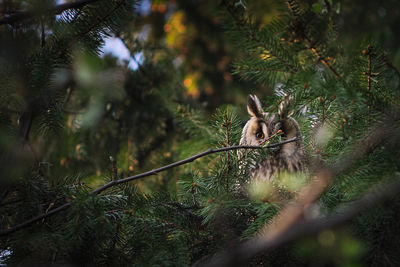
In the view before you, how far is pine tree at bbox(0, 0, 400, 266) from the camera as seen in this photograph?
3.04ft

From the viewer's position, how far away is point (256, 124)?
6.22 ft

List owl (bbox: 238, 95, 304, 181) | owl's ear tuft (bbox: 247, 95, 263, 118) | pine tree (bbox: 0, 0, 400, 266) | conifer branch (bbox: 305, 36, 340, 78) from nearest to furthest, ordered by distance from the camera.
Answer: pine tree (bbox: 0, 0, 400, 266), conifer branch (bbox: 305, 36, 340, 78), owl (bbox: 238, 95, 304, 181), owl's ear tuft (bbox: 247, 95, 263, 118)

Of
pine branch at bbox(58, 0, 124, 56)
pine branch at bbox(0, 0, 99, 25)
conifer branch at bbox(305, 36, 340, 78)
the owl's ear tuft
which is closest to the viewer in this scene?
pine branch at bbox(0, 0, 99, 25)

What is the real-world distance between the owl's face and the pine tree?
0.24 metres

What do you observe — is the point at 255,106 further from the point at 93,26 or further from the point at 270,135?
the point at 93,26

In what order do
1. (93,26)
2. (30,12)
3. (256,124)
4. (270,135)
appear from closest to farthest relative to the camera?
(30,12) < (93,26) < (270,135) < (256,124)

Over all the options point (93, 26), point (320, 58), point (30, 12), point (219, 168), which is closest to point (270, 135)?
point (320, 58)

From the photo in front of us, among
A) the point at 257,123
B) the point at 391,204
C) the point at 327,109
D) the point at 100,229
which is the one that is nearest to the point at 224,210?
the point at 100,229

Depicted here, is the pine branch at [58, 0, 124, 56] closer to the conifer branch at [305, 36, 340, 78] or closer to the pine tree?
the pine tree

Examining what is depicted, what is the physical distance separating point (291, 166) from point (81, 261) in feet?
3.85

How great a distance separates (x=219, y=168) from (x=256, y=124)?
736 millimetres

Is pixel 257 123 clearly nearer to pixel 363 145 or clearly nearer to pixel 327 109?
pixel 327 109

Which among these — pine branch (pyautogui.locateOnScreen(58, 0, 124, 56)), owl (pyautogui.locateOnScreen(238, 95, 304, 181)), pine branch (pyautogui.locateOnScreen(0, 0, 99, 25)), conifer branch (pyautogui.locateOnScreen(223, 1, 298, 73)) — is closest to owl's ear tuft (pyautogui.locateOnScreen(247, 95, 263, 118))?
owl (pyautogui.locateOnScreen(238, 95, 304, 181))

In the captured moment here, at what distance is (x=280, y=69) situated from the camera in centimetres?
148
